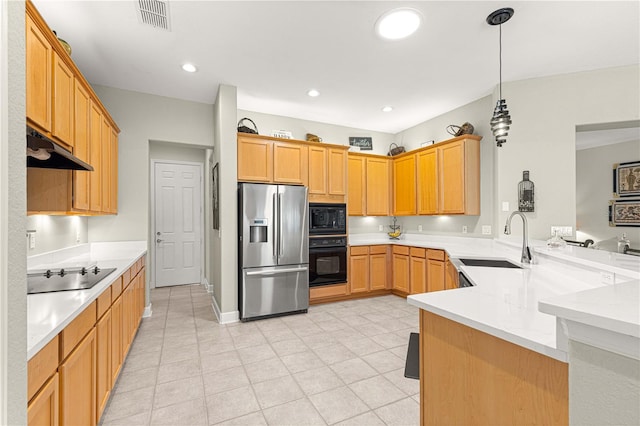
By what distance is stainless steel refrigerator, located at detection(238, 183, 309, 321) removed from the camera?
11.7 feet

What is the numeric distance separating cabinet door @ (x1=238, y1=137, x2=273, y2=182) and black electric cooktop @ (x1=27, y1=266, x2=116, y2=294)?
1903mm

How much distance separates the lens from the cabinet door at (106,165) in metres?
2.94

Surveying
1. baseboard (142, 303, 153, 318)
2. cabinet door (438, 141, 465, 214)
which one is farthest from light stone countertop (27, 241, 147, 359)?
cabinet door (438, 141, 465, 214)

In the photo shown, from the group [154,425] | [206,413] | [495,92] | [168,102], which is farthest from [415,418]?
[168,102]

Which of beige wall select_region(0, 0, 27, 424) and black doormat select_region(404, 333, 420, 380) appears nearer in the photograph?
beige wall select_region(0, 0, 27, 424)

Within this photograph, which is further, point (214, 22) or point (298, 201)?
point (298, 201)

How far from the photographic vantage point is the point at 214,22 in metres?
2.41

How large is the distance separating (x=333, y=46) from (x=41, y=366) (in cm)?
292

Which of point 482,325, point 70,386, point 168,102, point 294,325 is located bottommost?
point 294,325

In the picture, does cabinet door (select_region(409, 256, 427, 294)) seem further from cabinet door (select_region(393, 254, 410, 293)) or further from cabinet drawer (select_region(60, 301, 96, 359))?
cabinet drawer (select_region(60, 301, 96, 359))

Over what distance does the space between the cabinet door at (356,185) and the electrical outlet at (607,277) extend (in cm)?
335

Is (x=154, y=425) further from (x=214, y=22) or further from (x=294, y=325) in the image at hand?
(x=214, y=22)

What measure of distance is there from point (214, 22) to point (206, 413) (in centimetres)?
291

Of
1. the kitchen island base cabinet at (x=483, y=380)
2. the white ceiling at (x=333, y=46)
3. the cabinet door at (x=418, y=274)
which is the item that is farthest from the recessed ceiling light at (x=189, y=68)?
the cabinet door at (x=418, y=274)
